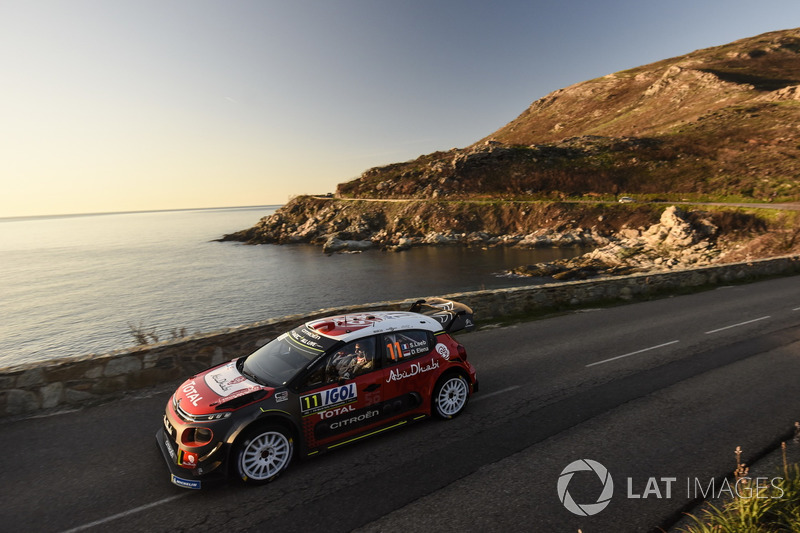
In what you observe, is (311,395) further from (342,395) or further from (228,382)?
(228,382)

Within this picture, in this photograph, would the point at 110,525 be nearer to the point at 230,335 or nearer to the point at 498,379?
the point at 230,335

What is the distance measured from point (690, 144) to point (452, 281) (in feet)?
177

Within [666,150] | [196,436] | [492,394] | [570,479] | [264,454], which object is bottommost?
[570,479]

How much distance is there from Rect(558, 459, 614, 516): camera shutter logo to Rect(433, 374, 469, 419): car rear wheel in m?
2.03

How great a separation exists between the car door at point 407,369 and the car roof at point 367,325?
0.17 metres

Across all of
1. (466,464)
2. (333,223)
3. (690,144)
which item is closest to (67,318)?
(466,464)

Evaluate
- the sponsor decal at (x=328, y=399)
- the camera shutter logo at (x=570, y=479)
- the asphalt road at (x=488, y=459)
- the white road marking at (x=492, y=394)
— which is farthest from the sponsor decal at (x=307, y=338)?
the camera shutter logo at (x=570, y=479)

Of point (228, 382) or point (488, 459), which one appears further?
point (228, 382)

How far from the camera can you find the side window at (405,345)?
653cm

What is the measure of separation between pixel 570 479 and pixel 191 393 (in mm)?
5370

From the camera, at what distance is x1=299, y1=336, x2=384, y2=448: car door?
18.9 ft

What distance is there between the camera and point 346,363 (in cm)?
615

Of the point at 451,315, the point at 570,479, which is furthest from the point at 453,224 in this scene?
the point at 570,479

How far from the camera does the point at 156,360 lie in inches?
348
